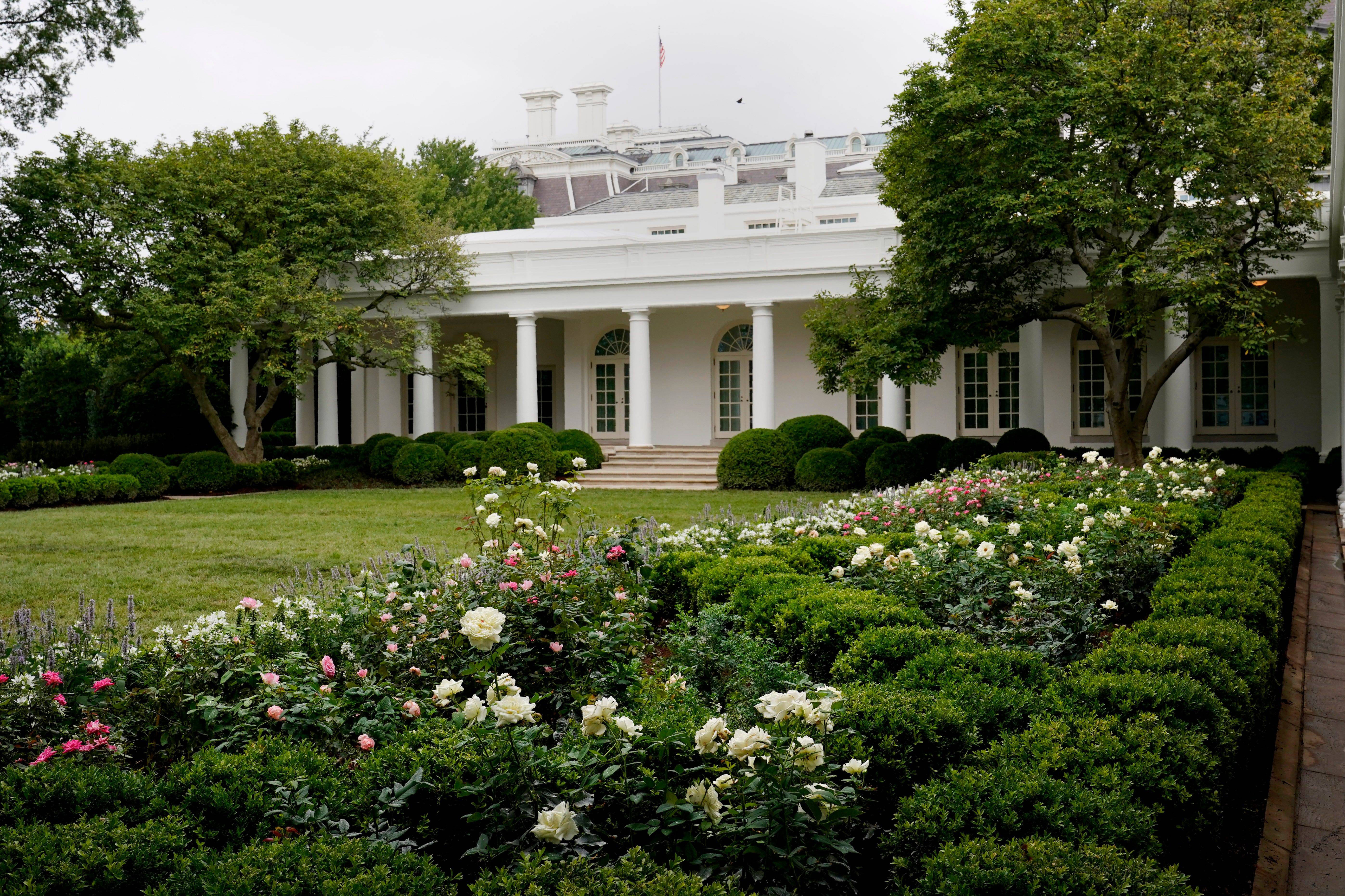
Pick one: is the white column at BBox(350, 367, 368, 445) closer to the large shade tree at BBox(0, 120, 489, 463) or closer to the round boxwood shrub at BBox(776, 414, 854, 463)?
the large shade tree at BBox(0, 120, 489, 463)

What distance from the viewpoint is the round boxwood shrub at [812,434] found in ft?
61.5

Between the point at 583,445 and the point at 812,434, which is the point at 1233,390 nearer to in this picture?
the point at 812,434

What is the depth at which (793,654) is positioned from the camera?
193 inches

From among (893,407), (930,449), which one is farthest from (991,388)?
(930,449)

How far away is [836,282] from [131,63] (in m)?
12.9

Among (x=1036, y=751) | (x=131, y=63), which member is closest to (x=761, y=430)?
(x=131, y=63)

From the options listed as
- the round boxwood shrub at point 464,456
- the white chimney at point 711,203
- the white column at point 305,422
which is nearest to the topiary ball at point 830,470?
the round boxwood shrub at point 464,456

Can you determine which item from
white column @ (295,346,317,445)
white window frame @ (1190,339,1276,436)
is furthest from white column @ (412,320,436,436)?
white window frame @ (1190,339,1276,436)

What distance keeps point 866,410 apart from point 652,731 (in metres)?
20.8

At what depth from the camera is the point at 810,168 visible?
3691cm

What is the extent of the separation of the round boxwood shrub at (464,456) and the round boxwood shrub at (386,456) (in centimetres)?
116

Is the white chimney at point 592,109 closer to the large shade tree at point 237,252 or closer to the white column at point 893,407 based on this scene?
the large shade tree at point 237,252

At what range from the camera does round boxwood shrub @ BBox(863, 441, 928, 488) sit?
1756 centimetres

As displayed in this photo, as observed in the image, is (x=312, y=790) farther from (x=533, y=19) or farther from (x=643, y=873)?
(x=533, y=19)
